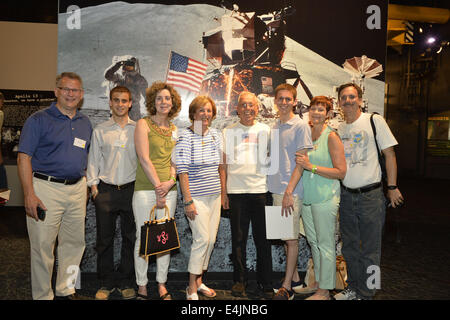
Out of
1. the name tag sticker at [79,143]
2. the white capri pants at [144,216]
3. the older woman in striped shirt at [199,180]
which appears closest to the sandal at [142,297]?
the white capri pants at [144,216]

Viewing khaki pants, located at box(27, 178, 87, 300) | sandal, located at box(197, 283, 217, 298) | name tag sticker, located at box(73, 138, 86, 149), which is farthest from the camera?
sandal, located at box(197, 283, 217, 298)

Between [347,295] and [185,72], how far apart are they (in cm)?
282

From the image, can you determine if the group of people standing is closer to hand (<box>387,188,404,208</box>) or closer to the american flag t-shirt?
hand (<box>387,188,404,208</box>)

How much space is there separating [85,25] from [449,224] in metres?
7.21

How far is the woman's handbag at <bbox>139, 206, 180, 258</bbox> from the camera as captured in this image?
105 inches

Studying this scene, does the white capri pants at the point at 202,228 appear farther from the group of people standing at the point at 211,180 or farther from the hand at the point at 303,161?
the hand at the point at 303,161

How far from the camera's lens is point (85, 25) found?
3455 mm

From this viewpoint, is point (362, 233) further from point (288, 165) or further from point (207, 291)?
point (207, 291)

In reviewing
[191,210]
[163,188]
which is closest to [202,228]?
[191,210]

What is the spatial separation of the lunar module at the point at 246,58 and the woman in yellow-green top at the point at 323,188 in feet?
2.90

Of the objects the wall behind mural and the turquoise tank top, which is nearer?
the turquoise tank top

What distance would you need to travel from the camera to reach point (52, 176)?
265 cm

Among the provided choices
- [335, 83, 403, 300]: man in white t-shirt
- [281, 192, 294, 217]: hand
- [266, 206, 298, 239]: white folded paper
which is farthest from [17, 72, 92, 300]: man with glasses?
[335, 83, 403, 300]: man in white t-shirt

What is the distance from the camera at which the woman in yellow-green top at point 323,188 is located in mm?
2844
